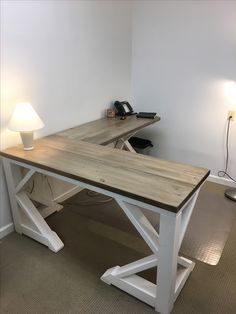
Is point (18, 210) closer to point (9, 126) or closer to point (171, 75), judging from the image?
point (9, 126)

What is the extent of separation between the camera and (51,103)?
90.1 inches

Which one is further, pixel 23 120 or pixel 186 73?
pixel 186 73

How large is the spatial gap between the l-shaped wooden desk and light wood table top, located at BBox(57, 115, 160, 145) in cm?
5

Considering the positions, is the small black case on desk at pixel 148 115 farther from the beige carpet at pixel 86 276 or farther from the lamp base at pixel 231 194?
the beige carpet at pixel 86 276

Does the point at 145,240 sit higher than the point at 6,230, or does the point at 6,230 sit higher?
the point at 145,240

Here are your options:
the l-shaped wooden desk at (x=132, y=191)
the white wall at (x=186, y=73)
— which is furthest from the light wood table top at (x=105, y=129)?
the white wall at (x=186, y=73)

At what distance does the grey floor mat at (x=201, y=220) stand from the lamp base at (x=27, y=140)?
0.82 m

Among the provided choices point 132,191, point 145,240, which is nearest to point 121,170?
point 132,191

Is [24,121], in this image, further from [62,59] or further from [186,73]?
[186,73]

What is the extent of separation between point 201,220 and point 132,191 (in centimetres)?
126

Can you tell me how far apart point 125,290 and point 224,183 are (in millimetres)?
1842

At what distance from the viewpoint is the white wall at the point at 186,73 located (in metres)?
2.59

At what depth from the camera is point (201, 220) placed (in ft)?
7.65

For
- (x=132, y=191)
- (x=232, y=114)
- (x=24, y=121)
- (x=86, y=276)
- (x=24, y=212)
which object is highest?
(x=24, y=121)
